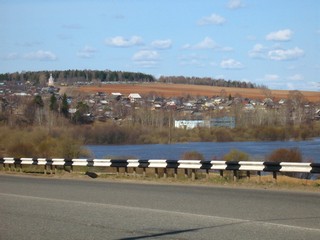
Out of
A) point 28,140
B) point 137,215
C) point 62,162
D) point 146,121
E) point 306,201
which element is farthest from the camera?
point 146,121

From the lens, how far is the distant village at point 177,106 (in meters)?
115

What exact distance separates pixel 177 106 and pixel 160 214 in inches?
5674

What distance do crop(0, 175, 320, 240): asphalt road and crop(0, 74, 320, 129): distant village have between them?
291 feet

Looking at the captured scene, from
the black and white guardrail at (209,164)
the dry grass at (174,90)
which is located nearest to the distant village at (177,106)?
the dry grass at (174,90)

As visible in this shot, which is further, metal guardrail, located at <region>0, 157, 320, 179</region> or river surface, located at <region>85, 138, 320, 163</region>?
river surface, located at <region>85, 138, 320, 163</region>

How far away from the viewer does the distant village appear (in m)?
115

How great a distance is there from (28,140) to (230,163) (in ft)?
109

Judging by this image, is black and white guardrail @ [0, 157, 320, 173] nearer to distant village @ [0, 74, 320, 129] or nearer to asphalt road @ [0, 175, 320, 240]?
asphalt road @ [0, 175, 320, 240]

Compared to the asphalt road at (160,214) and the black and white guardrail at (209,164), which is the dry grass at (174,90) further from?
the asphalt road at (160,214)

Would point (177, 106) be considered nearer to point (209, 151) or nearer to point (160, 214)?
point (209, 151)

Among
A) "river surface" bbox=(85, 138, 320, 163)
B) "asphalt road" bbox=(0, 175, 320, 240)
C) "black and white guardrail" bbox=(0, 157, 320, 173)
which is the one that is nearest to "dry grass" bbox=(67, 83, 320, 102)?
"river surface" bbox=(85, 138, 320, 163)

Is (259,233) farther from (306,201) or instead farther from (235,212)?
(306,201)

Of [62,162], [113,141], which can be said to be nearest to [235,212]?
[62,162]

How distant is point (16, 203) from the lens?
1523 centimetres
